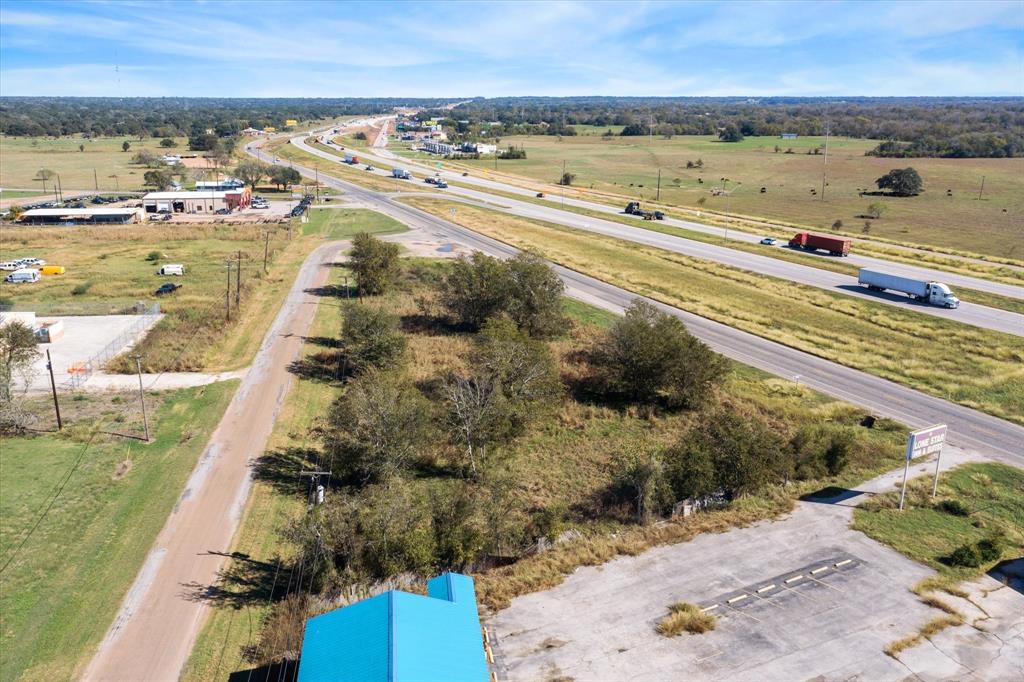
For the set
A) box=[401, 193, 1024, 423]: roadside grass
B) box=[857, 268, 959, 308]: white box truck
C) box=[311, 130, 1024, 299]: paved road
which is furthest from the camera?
box=[311, 130, 1024, 299]: paved road

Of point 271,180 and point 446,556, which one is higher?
point 271,180

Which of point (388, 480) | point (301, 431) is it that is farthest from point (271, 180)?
point (388, 480)

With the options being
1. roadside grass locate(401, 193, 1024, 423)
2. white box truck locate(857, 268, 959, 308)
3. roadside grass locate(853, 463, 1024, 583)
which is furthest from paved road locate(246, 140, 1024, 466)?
white box truck locate(857, 268, 959, 308)

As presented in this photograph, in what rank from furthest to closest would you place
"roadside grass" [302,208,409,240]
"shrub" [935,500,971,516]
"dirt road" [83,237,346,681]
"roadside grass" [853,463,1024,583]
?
"roadside grass" [302,208,409,240], "shrub" [935,500,971,516], "roadside grass" [853,463,1024,583], "dirt road" [83,237,346,681]

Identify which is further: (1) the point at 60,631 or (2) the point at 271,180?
(2) the point at 271,180

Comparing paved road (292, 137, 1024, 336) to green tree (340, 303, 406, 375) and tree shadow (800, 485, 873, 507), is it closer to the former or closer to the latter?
tree shadow (800, 485, 873, 507)

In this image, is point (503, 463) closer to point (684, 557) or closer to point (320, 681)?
point (684, 557)

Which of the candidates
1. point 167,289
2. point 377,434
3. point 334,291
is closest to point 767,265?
point 334,291
